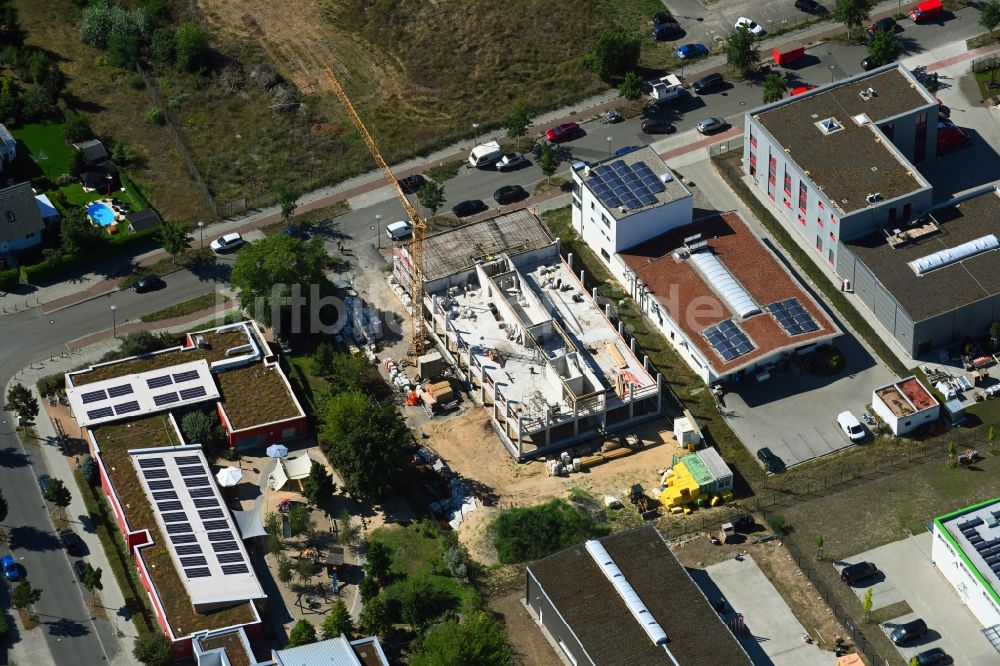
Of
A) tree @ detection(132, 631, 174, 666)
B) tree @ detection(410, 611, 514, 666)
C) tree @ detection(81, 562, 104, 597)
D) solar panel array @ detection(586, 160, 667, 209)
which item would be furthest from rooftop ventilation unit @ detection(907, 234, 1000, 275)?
tree @ detection(81, 562, 104, 597)

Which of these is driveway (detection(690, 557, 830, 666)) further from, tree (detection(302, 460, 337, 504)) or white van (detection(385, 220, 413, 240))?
white van (detection(385, 220, 413, 240))

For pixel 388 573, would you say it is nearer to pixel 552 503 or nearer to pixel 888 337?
pixel 552 503

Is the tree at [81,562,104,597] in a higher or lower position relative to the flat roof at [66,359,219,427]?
lower

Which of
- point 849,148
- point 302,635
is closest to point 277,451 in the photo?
point 302,635

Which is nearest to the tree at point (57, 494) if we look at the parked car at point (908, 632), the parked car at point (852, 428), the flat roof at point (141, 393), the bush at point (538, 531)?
the flat roof at point (141, 393)

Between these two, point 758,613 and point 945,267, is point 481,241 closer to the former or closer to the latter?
point 945,267

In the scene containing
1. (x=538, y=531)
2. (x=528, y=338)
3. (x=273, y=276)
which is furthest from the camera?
(x=273, y=276)
